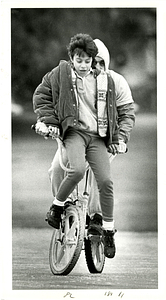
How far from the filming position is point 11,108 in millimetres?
2488

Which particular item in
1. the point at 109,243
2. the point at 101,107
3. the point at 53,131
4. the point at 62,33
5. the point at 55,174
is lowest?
the point at 109,243

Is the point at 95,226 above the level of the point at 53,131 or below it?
below

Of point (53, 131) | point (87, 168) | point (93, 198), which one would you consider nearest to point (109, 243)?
point (93, 198)

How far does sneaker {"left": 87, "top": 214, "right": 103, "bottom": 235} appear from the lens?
2424mm

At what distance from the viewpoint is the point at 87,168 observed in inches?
93.3

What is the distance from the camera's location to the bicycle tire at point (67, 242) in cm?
238

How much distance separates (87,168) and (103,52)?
1.67 ft

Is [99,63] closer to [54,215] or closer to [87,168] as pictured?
[87,168]

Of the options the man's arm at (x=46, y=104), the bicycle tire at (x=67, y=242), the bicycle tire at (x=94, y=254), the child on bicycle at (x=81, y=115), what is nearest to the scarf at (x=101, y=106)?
the child on bicycle at (x=81, y=115)

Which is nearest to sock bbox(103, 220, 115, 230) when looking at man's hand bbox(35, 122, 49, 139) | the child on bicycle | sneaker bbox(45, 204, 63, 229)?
the child on bicycle

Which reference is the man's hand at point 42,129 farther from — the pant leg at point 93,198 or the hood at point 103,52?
the hood at point 103,52
